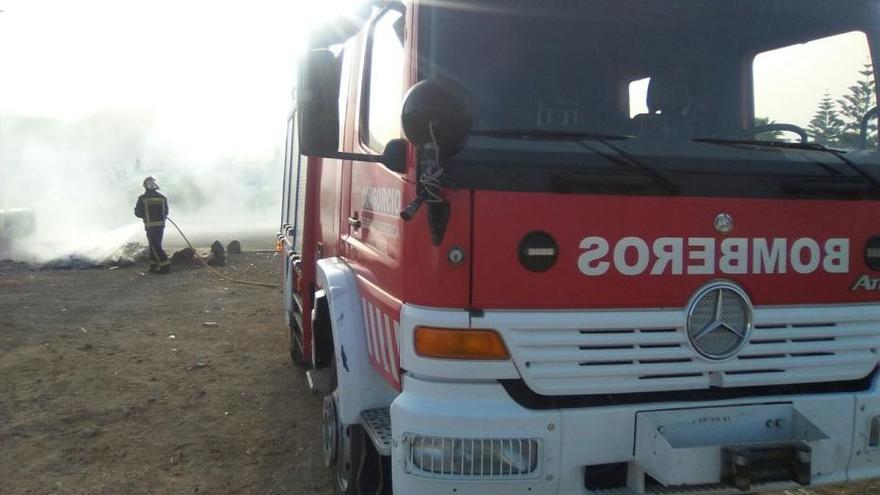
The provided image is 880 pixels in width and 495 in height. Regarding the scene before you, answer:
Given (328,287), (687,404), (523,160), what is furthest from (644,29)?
(328,287)

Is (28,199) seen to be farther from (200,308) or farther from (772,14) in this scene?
(772,14)

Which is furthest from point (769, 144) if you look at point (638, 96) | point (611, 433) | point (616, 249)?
point (611, 433)

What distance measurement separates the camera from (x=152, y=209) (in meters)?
13.3

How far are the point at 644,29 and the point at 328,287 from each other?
1.89 meters

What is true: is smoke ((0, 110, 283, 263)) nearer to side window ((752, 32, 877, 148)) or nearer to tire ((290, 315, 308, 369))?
tire ((290, 315, 308, 369))

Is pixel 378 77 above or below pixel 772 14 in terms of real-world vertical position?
below

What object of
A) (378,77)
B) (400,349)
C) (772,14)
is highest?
(772,14)

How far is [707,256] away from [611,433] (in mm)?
746

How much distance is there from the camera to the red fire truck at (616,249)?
2574mm

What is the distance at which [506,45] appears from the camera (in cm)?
284

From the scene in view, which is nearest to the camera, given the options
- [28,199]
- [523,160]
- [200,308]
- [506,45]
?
[523,160]

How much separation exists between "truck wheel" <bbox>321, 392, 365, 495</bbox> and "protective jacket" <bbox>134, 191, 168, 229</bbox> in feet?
33.1

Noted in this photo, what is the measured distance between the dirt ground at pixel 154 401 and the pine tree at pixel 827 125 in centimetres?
196

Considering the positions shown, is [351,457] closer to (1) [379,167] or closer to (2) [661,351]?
(1) [379,167]
